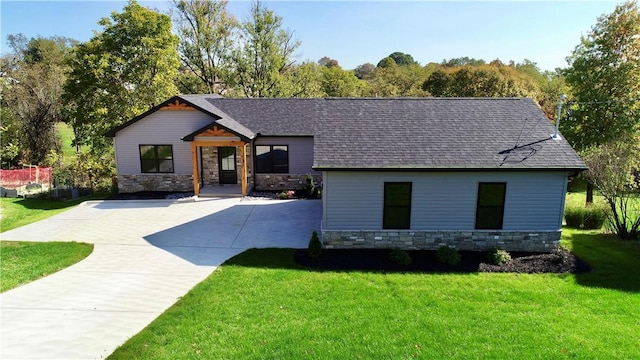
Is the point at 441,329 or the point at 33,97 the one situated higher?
the point at 33,97

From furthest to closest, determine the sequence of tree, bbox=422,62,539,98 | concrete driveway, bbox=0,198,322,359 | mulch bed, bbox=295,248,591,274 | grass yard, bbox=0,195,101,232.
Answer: tree, bbox=422,62,539,98, grass yard, bbox=0,195,101,232, mulch bed, bbox=295,248,591,274, concrete driveway, bbox=0,198,322,359

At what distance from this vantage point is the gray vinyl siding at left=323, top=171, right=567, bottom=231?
1203 cm

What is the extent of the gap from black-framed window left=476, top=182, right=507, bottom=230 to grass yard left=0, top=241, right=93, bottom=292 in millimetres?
13000

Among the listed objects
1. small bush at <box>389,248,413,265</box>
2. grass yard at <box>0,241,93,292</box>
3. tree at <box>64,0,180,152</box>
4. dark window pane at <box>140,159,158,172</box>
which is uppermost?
tree at <box>64,0,180,152</box>

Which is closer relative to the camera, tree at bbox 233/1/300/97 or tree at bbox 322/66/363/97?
tree at bbox 233/1/300/97

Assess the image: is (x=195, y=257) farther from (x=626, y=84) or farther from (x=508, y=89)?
(x=508, y=89)

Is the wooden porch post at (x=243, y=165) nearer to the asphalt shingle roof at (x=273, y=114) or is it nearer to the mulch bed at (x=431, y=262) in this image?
the asphalt shingle roof at (x=273, y=114)

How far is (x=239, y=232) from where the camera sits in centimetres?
1412

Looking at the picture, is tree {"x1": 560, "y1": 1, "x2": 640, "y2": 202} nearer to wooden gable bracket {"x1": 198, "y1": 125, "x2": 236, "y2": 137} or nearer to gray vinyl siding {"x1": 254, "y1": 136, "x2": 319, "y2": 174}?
gray vinyl siding {"x1": 254, "y1": 136, "x2": 319, "y2": 174}

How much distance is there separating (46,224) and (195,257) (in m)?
8.13

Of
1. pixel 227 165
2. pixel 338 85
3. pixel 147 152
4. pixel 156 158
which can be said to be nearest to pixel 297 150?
pixel 227 165

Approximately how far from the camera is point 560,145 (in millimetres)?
12477

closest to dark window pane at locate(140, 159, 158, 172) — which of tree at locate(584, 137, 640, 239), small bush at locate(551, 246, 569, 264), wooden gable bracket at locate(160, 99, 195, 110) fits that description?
wooden gable bracket at locate(160, 99, 195, 110)

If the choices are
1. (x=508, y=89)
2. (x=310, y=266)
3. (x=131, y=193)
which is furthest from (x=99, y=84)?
(x=508, y=89)
